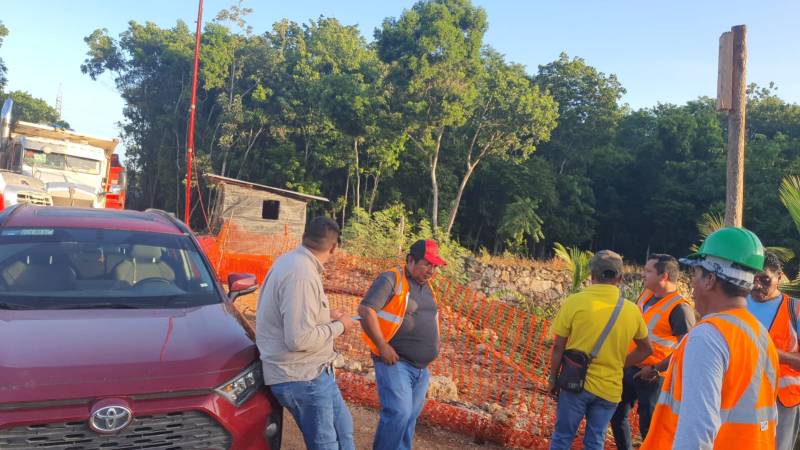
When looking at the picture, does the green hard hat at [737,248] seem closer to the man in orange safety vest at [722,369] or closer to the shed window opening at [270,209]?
the man in orange safety vest at [722,369]

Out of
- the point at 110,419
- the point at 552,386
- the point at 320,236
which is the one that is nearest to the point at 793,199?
the point at 552,386

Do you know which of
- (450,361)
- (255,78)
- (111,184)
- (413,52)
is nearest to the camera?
(450,361)

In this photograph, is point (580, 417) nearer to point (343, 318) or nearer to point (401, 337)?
point (401, 337)

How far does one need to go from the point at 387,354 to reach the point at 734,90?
5143mm

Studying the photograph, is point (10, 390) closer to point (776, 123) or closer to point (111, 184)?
point (111, 184)

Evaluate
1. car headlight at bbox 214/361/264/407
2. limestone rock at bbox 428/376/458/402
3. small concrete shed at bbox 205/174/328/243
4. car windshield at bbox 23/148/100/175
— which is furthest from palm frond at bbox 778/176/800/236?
small concrete shed at bbox 205/174/328/243

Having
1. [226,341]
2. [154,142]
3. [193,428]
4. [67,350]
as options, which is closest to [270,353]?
[226,341]

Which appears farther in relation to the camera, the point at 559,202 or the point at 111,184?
the point at 559,202

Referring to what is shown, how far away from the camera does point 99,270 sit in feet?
13.8

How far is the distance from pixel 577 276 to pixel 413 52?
20072 millimetres

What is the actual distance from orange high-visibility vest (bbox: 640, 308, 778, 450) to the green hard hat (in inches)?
6.7

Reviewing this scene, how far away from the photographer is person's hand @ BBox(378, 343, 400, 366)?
394 cm

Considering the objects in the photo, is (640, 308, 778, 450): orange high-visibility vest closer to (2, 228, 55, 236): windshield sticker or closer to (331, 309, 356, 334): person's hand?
(331, 309, 356, 334): person's hand

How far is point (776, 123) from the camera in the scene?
39.8 meters
